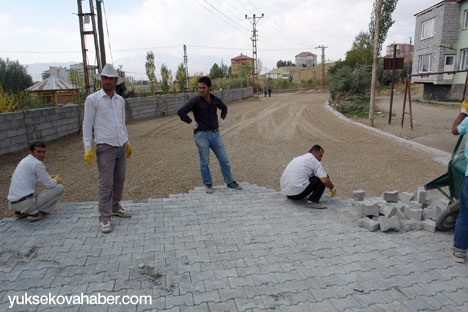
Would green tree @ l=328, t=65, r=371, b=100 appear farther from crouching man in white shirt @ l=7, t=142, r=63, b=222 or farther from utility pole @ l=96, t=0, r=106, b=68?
crouching man in white shirt @ l=7, t=142, r=63, b=222

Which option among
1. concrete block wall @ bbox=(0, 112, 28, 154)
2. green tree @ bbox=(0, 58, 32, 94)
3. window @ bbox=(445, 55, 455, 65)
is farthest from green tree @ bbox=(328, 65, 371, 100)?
green tree @ bbox=(0, 58, 32, 94)

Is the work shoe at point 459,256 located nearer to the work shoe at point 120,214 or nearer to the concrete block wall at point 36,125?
the work shoe at point 120,214

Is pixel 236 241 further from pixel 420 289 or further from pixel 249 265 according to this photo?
pixel 420 289

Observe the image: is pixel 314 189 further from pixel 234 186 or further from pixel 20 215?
pixel 20 215

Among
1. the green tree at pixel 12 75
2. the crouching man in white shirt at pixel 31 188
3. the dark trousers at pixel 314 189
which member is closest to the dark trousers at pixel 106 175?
the crouching man in white shirt at pixel 31 188

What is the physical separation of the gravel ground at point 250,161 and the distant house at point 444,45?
48.9ft

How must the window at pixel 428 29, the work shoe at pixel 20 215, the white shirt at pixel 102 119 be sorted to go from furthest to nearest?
the window at pixel 428 29 < the work shoe at pixel 20 215 < the white shirt at pixel 102 119

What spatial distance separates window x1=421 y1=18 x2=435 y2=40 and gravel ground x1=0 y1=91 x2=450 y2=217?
57.3ft

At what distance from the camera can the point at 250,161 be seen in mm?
8750

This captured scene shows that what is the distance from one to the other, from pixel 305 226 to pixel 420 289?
155cm

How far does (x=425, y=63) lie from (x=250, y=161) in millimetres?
26522

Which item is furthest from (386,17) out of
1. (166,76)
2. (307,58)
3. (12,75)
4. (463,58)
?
(307,58)

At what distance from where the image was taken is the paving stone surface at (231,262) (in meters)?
2.83

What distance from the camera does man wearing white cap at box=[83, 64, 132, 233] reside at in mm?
3949
